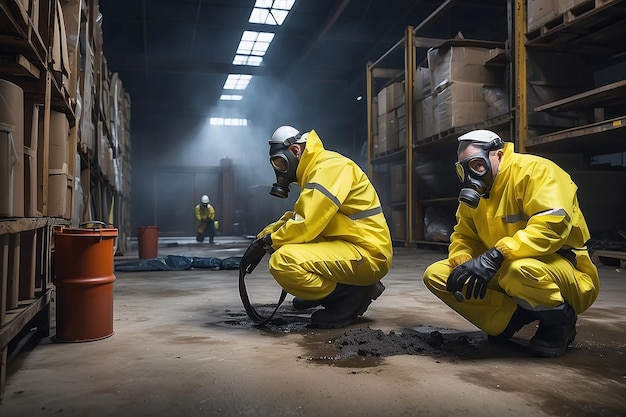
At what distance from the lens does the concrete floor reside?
1.96 m

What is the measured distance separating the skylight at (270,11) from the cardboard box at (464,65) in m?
5.08

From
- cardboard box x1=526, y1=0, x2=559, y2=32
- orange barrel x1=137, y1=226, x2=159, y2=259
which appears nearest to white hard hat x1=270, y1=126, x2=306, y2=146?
cardboard box x1=526, y1=0, x2=559, y2=32

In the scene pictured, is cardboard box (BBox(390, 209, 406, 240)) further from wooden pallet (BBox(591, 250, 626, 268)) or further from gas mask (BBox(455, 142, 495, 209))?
gas mask (BBox(455, 142, 495, 209))

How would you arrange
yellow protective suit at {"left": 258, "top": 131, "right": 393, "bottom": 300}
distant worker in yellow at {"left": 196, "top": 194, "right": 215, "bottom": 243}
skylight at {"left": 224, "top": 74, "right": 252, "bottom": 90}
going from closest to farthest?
yellow protective suit at {"left": 258, "top": 131, "right": 393, "bottom": 300} < distant worker in yellow at {"left": 196, "top": 194, "right": 215, "bottom": 243} < skylight at {"left": 224, "top": 74, "right": 252, "bottom": 90}

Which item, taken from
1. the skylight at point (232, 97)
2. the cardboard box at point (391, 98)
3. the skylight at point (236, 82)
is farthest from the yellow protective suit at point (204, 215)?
the cardboard box at point (391, 98)

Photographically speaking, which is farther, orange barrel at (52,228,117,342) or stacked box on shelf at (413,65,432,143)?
stacked box on shelf at (413,65,432,143)

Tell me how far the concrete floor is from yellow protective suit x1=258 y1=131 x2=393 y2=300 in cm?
35

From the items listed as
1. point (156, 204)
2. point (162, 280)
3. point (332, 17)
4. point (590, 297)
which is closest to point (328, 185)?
point (590, 297)

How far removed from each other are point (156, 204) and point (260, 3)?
453 inches

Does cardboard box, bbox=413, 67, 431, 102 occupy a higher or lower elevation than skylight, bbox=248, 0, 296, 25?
lower

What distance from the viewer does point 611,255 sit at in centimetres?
695

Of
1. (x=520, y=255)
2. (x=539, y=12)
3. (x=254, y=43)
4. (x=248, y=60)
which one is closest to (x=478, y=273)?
(x=520, y=255)

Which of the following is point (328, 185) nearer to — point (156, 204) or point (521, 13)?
point (521, 13)

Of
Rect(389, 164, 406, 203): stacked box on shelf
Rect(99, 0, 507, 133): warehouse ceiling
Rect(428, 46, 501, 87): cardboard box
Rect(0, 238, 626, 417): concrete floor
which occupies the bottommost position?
Rect(0, 238, 626, 417): concrete floor
